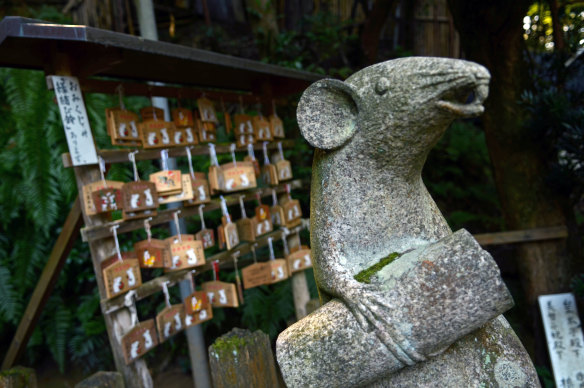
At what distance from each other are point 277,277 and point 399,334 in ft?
8.12

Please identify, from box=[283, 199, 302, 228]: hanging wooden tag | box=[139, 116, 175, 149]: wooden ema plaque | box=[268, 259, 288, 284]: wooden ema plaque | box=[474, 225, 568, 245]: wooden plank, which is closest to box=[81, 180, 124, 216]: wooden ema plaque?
box=[139, 116, 175, 149]: wooden ema plaque

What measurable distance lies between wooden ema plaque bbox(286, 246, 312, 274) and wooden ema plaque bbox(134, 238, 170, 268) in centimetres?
119

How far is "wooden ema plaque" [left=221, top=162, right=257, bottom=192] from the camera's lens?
335 cm

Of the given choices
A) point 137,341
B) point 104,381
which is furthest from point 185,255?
point 104,381

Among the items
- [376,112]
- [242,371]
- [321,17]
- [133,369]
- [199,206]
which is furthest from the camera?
[321,17]

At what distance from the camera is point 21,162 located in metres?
4.55

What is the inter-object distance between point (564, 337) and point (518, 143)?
1507 millimetres

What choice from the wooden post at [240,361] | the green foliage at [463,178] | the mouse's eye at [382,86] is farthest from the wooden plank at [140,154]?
the green foliage at [463,178]

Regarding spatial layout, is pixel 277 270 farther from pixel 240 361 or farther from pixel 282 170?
pixel 240 361

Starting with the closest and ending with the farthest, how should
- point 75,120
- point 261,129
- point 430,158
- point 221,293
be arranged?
1. point 75,120
2. point 221,293
3. point 261,129
4. point 430,158

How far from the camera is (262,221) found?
369 centimetres

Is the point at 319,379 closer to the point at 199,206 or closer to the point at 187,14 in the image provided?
the point at 199,206

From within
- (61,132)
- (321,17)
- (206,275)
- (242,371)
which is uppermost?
(321,17)

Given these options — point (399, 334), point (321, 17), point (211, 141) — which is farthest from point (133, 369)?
point (321, 17)
